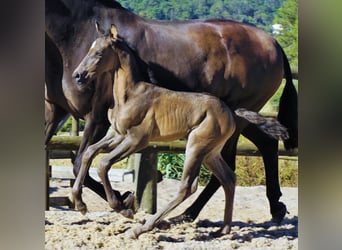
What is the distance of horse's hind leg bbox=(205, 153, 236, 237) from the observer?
5.24 metres

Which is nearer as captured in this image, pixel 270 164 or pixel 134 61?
pixel 134 61

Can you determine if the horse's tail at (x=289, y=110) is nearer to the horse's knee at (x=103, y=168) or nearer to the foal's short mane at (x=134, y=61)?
the foal's short mane at (x=134, y=61)

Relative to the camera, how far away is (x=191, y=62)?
525cm

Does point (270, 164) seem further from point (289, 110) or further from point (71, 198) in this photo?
point (71, 198)

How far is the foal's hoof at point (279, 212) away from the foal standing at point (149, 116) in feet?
2.18

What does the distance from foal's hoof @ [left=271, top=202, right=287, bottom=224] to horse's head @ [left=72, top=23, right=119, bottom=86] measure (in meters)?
1.69

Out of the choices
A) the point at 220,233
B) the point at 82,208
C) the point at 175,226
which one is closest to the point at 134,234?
the point at 175,226

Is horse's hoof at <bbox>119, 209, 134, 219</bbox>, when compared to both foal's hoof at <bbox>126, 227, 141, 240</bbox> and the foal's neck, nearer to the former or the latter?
foal's hoof at <bbox>126, 227, 141, 240</bbox>

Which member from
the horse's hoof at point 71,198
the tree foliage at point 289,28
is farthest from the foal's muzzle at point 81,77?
the tree foliage at point 289,28

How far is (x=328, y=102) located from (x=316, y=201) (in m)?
0.77

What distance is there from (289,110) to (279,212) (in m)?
0.81

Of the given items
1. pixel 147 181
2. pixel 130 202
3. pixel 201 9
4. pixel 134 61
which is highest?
pixel 201 9

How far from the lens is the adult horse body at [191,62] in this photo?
17.1ft

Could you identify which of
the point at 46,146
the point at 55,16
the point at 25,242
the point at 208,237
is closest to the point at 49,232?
the point at 25,242
